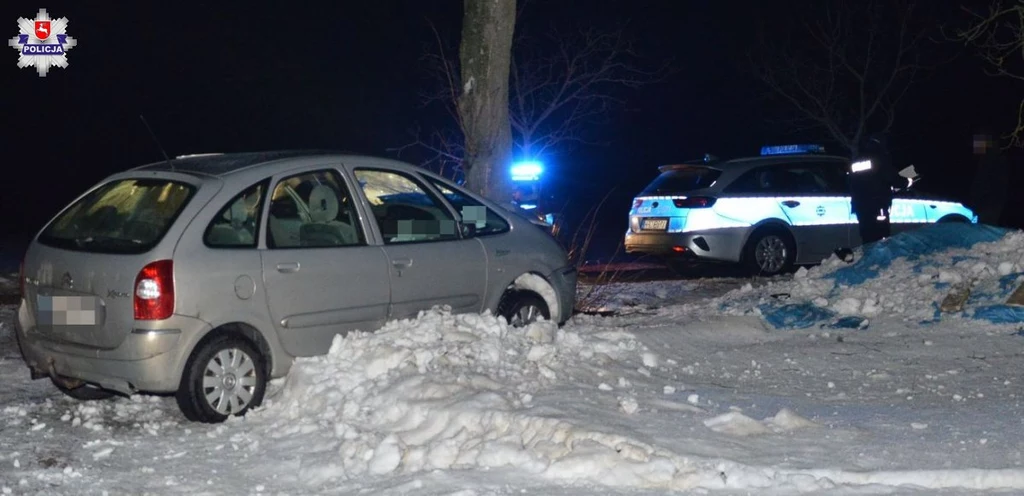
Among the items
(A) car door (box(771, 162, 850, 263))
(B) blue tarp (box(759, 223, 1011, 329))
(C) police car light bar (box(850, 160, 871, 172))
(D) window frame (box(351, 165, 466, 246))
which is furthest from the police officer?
(D) window frame (box(351, 165, 466, 246))

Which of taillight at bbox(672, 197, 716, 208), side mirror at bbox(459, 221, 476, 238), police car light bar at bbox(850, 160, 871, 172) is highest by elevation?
police car light bar at bbox(850, 160, 871, 172)

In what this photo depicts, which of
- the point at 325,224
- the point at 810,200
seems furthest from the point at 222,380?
the point at 810,200

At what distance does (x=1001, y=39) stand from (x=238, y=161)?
2254cm

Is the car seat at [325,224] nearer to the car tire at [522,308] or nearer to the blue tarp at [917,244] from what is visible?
the car tire at [522,308]

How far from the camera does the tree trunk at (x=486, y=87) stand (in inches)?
396

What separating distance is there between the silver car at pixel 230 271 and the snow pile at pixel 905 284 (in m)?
3.23

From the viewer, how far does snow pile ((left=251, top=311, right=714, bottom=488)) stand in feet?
17.3

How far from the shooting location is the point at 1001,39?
2495 cm

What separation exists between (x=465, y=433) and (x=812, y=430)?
1843mm

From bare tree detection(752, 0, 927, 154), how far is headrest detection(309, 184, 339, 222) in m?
21.0

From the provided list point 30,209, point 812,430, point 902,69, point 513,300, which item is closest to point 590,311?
point 513,300

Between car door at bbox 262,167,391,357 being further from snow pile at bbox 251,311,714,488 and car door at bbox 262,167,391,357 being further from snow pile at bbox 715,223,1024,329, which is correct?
snow pile at bbox 715,223,1024,329

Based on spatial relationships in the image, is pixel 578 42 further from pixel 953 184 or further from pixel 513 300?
pixel 953 184

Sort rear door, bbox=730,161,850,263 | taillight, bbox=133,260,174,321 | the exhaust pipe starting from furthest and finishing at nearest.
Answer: rear door, bbox=730,161,850,263 < the exhaust pipe < taillight, bbox=133,260,174,321
